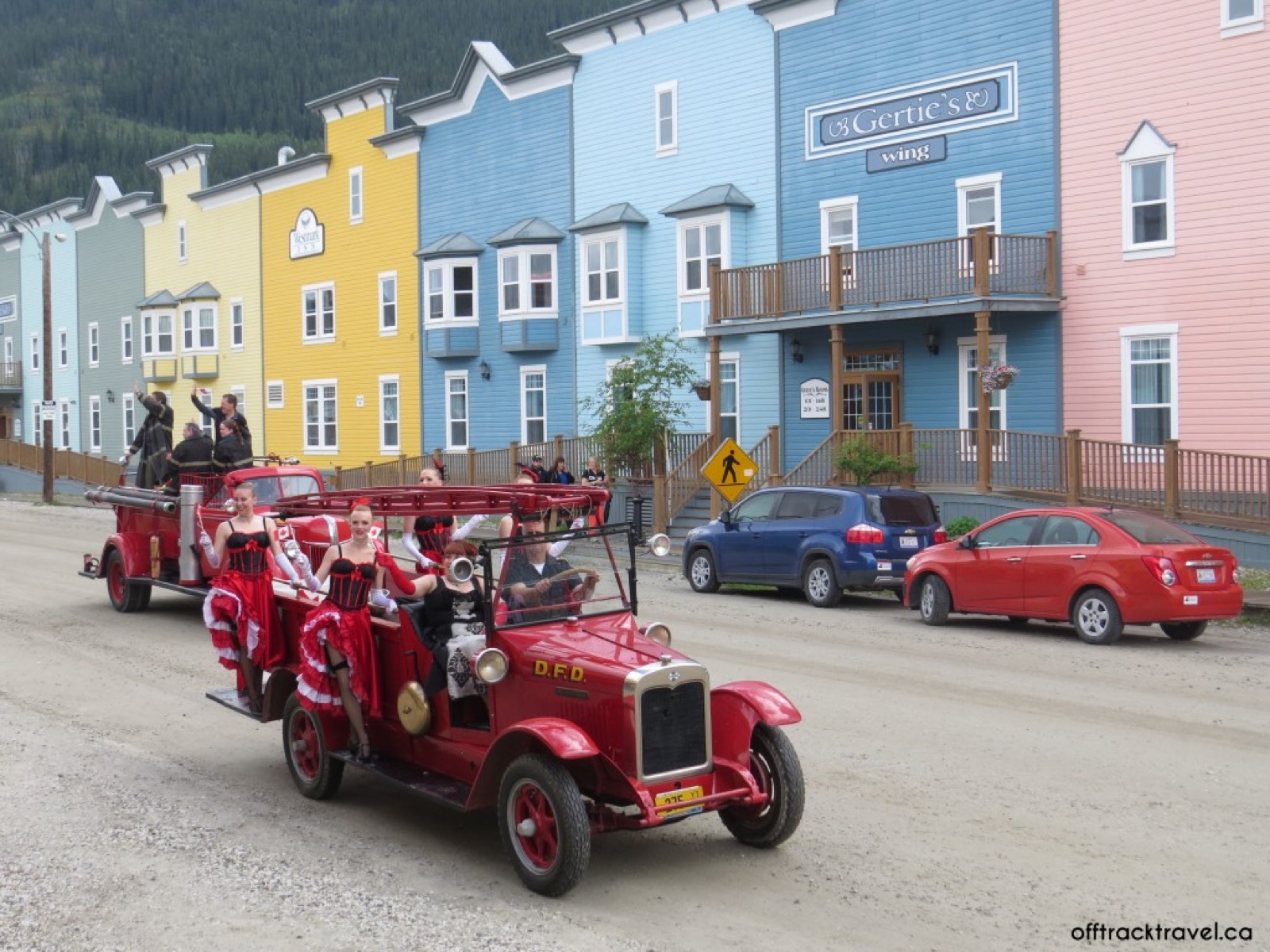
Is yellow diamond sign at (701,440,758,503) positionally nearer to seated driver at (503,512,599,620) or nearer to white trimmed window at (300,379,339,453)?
seated driver at (503,512,599,620)

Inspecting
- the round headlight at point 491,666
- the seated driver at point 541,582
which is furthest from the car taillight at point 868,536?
the round headlight at point 491,666

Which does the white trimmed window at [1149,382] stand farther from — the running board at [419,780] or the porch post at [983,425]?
the running board at [419,780]

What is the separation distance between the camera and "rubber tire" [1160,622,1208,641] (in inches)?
621

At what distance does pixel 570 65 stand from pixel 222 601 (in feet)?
94.1

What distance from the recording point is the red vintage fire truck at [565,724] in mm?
7070

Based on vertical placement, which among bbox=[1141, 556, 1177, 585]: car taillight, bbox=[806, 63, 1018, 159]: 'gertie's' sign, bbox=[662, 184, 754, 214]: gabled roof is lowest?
bbox=[1141, 556, 1177, 585]: car taillight

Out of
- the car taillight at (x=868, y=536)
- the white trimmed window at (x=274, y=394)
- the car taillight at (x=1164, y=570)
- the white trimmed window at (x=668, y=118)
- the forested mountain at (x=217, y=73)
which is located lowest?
the car taillight at (x=1164, y=570)

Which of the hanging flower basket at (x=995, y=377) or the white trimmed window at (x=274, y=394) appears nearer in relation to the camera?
the hanging flower basket at (x=995, y=377)

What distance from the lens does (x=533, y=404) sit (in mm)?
37844

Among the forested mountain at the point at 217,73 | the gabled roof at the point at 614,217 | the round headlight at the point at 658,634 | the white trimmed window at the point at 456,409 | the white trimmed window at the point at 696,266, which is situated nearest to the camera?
the round headlight at the point at 658,634

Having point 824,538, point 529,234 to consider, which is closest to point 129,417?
point 529,234

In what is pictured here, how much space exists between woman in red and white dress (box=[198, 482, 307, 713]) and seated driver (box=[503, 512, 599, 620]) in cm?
236

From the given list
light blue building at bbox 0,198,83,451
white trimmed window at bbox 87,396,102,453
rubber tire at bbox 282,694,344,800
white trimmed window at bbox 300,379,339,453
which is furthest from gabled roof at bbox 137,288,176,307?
rubber tire at bbox 282,694,344,800

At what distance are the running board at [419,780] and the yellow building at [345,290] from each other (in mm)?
33357
